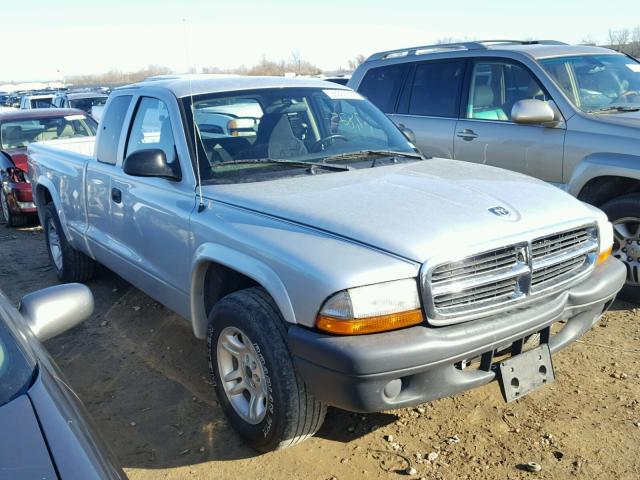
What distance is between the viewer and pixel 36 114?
9.98 m

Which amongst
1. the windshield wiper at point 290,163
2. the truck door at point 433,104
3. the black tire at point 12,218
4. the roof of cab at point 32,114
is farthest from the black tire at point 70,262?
the roof of cab at point 32,114

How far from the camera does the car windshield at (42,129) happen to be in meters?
9.55

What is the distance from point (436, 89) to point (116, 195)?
3429 millimetres

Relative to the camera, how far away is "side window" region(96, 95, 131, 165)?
187 inches

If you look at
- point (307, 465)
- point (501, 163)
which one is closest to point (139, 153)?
point (307, 465)

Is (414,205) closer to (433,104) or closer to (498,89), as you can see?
(498,89)

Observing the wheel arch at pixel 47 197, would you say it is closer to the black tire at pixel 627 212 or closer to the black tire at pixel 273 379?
the black tire at pixel 273 379

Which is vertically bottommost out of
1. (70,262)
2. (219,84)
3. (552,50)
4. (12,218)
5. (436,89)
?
(12,218)

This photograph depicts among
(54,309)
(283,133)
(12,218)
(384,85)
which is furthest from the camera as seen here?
(12,218)

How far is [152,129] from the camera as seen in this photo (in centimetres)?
430

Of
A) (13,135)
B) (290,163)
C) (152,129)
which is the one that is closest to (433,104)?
(290,163)

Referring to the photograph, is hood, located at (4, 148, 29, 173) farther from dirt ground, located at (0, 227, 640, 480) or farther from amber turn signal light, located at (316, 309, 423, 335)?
amber turn signal light, located at (316, 309, 423, 335)

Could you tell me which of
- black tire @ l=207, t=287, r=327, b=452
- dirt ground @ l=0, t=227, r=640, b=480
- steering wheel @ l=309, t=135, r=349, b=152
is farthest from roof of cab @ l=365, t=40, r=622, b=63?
black tire @ l=207, t=287, r=327, b=452

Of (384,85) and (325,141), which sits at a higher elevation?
(384,85)
